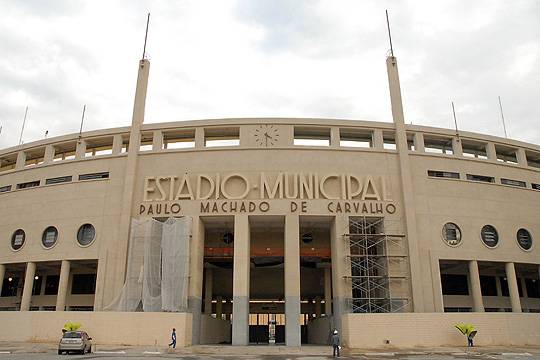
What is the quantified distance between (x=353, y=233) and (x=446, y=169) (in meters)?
10.5

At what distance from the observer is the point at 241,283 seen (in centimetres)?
3572

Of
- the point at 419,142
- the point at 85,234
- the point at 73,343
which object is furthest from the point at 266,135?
the point at 73,343

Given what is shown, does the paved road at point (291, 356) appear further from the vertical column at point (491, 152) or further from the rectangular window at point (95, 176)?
the vertical column at point (491, 152)

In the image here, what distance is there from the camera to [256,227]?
42094 millimetres

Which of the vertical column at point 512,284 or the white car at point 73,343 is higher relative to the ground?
the vertical column at point 512,284

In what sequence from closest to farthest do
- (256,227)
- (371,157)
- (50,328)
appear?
(50,328) < (371,157) < (256,227)

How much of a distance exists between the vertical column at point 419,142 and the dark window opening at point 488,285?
17.3 m

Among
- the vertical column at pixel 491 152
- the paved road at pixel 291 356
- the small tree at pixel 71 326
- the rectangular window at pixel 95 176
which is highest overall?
the vertical column at pixel 491 152

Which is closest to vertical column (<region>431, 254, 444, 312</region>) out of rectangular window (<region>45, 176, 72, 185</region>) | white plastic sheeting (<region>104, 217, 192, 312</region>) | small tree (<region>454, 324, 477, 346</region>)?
small tree (<region>454, 324, 477, 346</region>)

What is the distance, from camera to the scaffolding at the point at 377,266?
36.0m

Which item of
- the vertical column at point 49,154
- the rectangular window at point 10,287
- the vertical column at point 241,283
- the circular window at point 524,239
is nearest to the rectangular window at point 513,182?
the circular window at point 524,239

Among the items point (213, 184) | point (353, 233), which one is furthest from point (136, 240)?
point (353, 233)

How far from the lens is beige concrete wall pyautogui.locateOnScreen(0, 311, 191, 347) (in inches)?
1252

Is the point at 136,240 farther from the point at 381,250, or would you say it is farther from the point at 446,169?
the point at 446,169
